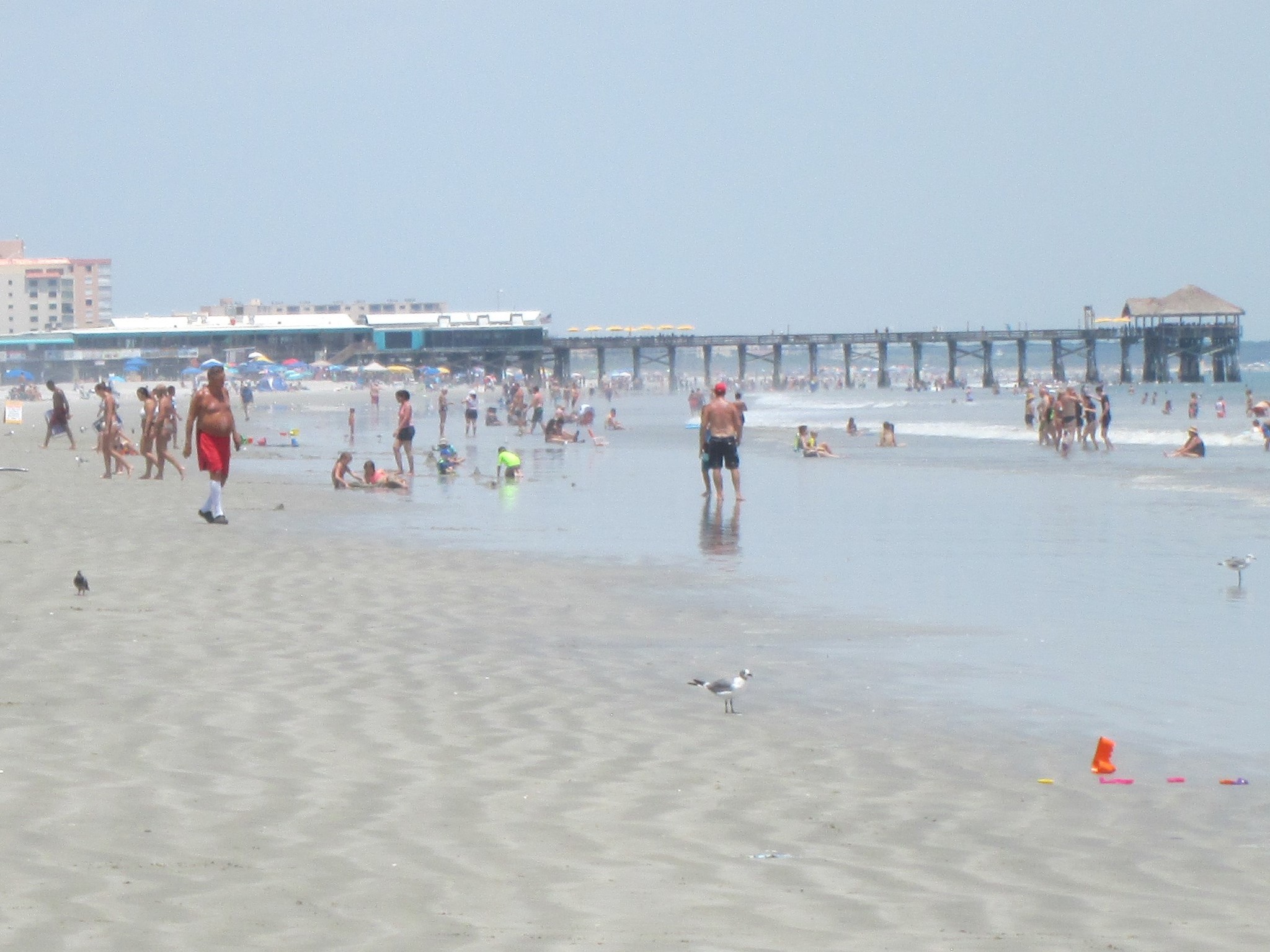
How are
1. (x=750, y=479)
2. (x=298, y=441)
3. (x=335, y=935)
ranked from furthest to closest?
(x=298, y=441)
(x=750, y=479)
(x=335, y=935)

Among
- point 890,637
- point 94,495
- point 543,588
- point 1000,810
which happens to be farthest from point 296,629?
point 94,495

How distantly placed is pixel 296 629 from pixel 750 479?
13.7m

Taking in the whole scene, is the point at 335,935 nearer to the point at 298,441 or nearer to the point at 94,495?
the point at 94,495

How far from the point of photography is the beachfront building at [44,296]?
512 ft

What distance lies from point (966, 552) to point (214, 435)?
5.87 m

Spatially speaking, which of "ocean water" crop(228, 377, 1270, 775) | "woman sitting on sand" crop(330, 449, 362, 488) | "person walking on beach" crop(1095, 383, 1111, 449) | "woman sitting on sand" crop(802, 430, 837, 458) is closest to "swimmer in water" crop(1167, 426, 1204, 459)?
"ocean water" crop(228, 377, 1270, 775)

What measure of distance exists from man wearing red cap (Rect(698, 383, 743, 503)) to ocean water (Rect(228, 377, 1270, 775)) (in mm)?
483

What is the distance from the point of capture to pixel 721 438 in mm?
16031

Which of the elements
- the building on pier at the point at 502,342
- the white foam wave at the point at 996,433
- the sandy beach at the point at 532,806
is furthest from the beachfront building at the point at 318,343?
the sandy beach at the point at 532,806

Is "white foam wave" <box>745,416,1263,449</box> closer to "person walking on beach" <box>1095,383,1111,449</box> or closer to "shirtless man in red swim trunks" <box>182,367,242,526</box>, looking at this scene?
"person walking on beach" <box>1095,383,1111,449</box>

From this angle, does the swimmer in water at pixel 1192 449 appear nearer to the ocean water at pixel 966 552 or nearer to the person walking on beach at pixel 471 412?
the ocean water at pixel 966 552

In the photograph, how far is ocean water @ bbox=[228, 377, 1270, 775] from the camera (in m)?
6.75

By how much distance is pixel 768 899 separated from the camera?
3.78 meters

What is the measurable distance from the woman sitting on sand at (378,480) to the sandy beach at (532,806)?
388 inches
